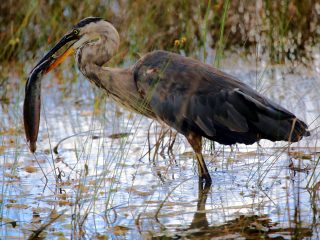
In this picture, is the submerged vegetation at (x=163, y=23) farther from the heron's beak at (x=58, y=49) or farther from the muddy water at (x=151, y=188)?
the heron's beak at (x=58, y=49)

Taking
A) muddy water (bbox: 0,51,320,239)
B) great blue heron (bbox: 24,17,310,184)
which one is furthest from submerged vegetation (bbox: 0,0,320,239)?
great blue heron (bbox: 24,17,310,184)

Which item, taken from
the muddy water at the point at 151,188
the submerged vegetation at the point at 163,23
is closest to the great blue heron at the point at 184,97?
the muddy water at the point at 151,188

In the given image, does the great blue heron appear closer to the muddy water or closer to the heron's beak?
the heron's beak

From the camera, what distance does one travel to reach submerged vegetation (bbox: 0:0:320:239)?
496 centimetres

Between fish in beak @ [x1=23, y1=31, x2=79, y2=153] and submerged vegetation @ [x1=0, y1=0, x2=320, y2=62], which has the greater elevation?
submerged vegetation @ [x1=0, y1=0, x2=320, y2=62]

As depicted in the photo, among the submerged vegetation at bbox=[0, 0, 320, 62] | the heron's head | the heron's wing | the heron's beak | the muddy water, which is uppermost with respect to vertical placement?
the submerged vegetation at bbox=[0, 0, 320, 62]

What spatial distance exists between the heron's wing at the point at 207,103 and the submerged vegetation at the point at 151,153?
0.22 meters

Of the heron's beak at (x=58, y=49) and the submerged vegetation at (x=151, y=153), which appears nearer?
the submerged vegetation at (x=151, y=153)

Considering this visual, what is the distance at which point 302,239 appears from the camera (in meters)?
4.49

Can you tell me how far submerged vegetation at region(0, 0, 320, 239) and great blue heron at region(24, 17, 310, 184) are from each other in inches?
7.6

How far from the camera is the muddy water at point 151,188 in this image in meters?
4.84

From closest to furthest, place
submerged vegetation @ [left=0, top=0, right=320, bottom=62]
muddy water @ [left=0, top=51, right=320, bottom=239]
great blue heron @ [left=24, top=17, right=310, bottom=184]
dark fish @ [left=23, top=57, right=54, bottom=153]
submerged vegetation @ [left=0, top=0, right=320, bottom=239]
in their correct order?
muddy water @ [left=0, top=51, right=320, bottom=239] → submerged vegetation @ [left=0, top=0, right=320, bottom=239] → dark fish @ [left=23, top=57, right=54, bottom=153] → great blue heron @ [left=24, top=17, right=310, bottom=184] → submerged vegetation @ [left=0, top=0, right=320, bottom=62]

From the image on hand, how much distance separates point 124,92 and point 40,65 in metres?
0.65

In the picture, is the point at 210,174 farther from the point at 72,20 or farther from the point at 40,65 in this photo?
the point at 72,20
